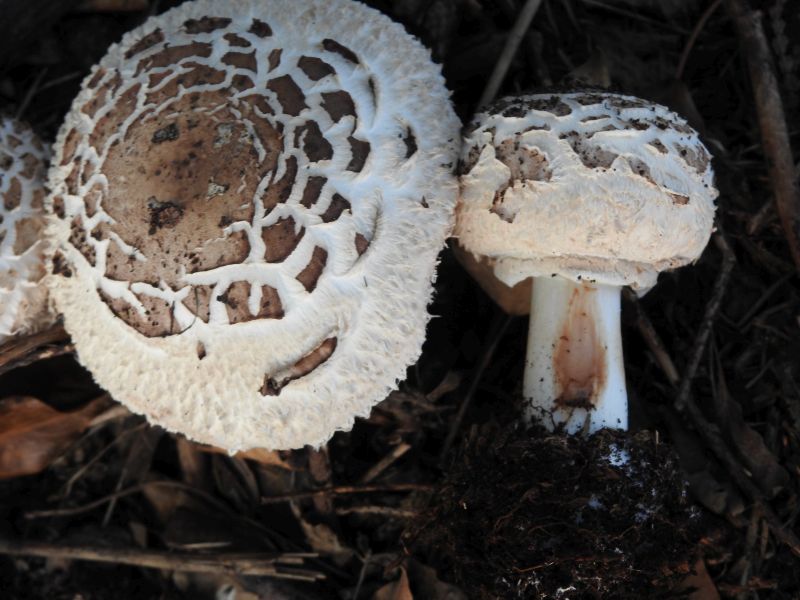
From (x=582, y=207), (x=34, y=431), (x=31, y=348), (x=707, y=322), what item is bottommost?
(x=34, y=431)

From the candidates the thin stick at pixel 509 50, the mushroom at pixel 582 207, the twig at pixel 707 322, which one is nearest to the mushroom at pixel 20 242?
the mushroom at pixel 582 207

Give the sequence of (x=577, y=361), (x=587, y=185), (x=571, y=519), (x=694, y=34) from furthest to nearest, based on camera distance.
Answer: (x=694, y=34), (x=577, y=361), (x=571, y=519), (x=587, y=185)

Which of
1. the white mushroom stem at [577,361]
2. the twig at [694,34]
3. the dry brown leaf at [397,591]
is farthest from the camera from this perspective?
the twig at [694,34]

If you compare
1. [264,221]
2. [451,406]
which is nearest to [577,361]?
[451,406]

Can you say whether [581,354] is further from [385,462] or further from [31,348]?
[31,348]

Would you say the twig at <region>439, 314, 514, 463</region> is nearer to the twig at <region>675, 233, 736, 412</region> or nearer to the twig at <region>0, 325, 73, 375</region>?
the twig at <region>675, 233, 736, 412</region>

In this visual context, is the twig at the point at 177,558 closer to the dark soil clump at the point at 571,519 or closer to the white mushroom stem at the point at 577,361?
the dark soil clump at the point at 571,519
